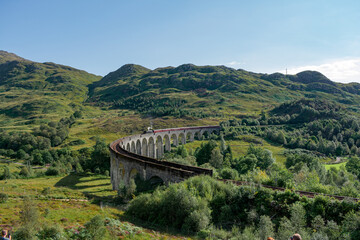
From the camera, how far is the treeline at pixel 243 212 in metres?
14.6

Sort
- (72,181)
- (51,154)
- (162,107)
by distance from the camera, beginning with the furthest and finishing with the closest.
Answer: (162,107) → (51,154) → (72,181)

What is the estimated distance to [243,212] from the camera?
60.6 feet

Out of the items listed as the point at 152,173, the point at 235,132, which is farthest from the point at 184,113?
the point at 152,173

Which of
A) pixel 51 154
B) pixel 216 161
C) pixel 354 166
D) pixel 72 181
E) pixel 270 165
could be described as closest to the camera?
pixel 72 181

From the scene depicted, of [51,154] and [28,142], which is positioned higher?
[28,142]

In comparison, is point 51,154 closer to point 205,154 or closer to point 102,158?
point 102,158

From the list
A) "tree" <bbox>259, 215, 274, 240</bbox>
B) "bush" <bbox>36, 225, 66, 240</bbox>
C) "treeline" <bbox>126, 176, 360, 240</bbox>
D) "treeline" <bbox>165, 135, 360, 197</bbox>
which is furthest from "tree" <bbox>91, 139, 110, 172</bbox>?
"tree" <bbox>259, 215, 274, 240</bbox>

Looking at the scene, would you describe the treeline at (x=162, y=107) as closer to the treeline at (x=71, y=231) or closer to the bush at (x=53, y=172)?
the bush at (x=53, y=172)

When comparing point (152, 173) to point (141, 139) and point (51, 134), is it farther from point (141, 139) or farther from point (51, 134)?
point (51, 134)

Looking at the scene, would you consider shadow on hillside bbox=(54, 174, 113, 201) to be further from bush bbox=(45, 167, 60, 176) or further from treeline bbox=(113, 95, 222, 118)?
treeline bbox=(113, 95, 222, 118)

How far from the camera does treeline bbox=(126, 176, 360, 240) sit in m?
14.6

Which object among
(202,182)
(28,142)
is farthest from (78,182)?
(28,142)

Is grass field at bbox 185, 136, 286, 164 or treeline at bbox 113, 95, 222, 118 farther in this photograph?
treeline at bbox 113, 95, 222, 118

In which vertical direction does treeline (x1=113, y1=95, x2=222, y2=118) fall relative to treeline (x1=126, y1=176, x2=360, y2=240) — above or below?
Result: above
